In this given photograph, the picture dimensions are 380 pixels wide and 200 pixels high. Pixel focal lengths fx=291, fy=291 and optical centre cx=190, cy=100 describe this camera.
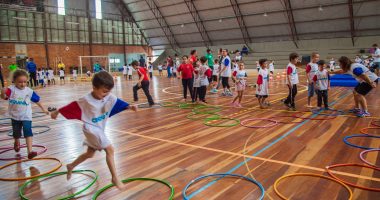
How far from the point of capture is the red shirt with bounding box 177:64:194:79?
1012 cm

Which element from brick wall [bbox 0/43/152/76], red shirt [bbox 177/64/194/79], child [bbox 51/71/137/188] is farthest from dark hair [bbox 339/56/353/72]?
brick wall [bbox 0/43/152/76]

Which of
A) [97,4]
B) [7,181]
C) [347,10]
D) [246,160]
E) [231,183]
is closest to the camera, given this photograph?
[231,183]

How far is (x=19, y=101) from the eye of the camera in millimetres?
4707

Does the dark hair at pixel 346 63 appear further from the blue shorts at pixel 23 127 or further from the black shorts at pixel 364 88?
the blue shorts at pixel 23 127

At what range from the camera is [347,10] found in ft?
83.7

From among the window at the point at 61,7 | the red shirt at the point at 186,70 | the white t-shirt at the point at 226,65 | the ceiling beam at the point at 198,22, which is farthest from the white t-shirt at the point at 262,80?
the window at the point at 61,7

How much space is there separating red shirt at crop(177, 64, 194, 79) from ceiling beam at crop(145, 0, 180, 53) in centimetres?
2755

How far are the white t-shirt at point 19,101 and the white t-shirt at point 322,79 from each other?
7.08 metres

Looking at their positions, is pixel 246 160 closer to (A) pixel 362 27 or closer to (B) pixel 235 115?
(B) pixel 235 115

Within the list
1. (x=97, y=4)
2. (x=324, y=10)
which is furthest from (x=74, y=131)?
(x=97, y=4)

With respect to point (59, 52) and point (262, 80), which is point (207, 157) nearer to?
point (262, 80)

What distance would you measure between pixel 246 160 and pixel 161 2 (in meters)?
32.9

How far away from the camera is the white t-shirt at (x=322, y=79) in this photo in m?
8.17

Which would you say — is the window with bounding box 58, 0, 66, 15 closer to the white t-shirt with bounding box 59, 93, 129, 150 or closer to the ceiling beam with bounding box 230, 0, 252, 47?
the ceiling beam with bounding box 230, 0, 252, 47
